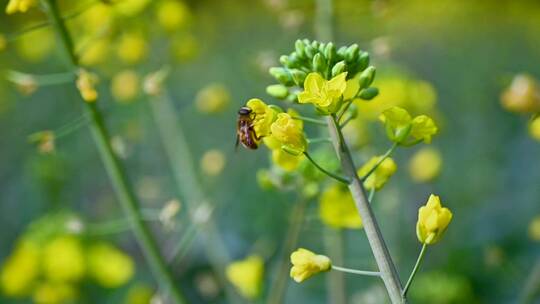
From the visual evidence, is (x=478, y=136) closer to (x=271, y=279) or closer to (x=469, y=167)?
(x=469, y=167)

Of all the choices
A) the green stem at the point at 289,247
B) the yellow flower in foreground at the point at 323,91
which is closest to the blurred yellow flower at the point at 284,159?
the yellow flower in foreground at the point at 323,91

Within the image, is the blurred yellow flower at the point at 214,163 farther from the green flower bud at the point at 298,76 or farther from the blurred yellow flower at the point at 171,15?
the green flower bud at the point at 298,76

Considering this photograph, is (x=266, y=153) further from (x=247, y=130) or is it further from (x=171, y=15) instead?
(x=247, y=130)

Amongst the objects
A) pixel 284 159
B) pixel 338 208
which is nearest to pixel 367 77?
pixel 284 159

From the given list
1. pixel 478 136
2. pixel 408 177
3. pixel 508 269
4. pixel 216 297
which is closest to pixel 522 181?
pixel 478 136

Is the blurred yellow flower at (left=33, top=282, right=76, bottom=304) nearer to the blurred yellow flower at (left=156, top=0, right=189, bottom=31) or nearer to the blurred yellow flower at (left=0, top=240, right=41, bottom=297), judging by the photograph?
the blurred yellow flower at (left=0, top=240, right=41, bottom=297)

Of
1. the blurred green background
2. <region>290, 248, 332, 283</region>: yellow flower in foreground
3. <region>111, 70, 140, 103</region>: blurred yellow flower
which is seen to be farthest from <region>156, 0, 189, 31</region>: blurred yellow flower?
<region>290, 248, 332, 283</region>: yellow flower in foreground
